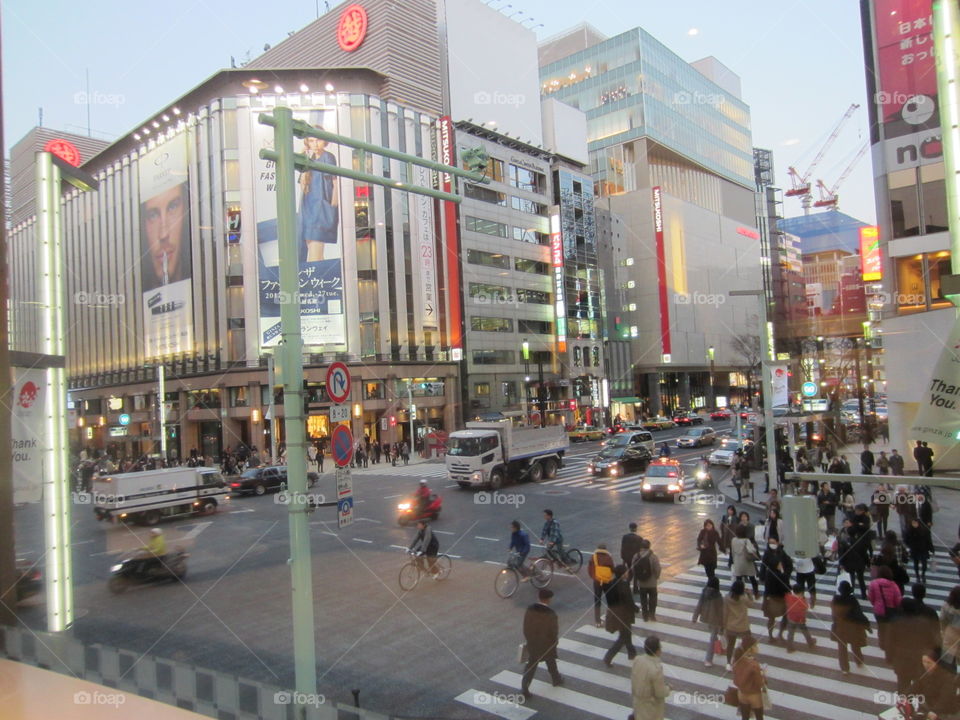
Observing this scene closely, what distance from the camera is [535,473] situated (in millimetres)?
31219

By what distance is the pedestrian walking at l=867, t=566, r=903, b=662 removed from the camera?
897 cm

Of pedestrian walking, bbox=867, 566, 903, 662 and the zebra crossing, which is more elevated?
pedestrian walking, bbox=867, 566, 903, 662

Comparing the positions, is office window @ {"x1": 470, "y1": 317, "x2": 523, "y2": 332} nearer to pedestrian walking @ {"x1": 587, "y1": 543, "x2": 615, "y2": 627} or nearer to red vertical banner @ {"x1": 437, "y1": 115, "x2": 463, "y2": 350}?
red vertical banner @ {"x1": 437, "y1": 115, "x2": 463, "y2": 350}

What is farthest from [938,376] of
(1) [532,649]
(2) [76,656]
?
(2) [76,656]

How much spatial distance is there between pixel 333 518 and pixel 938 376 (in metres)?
22.2

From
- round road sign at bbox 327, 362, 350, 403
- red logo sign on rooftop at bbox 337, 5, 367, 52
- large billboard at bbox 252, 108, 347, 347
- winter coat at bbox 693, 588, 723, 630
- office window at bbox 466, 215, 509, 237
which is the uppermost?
red logo sign on rooftop at bbox 337, 5, 367, 52

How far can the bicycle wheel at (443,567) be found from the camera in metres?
14.8

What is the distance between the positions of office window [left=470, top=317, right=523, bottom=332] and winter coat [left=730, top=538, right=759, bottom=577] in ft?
167

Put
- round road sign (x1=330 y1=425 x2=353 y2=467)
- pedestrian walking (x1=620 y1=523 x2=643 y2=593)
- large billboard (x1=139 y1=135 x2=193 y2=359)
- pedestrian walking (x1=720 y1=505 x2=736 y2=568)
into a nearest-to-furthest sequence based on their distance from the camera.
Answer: round road sign (x1=330 y1=425 x2=353 y2=467), pedestrian walking (x1=620 y1=523 x2=643 y2=593), pedestrian walking (x1=720 y1=505 x2=736 y2=568), large billboard (x1=139 y1=135 x2=193 y2=359)

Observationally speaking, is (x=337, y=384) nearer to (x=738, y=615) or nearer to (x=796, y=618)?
(x=738, y=615)

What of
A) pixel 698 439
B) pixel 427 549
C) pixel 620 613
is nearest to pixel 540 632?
pixel 620 613

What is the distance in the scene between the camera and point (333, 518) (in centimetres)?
2445

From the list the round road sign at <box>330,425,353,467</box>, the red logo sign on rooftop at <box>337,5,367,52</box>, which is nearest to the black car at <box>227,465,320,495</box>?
the round road sign at <box>330,425,353,467</box>

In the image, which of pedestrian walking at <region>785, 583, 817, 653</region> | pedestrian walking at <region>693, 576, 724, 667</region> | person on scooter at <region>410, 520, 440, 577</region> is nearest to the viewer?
pedestrian walking at <region>693, 576, 724, 667</region>
